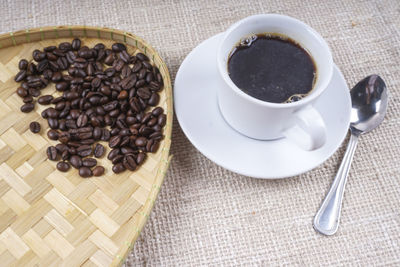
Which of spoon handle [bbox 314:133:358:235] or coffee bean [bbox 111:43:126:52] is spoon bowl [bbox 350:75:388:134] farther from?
coffee bean [bbox 111:43:126:52]

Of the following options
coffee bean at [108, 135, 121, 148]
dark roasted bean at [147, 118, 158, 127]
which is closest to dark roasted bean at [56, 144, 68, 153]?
coffee bean at [108, 135, 121, 148]

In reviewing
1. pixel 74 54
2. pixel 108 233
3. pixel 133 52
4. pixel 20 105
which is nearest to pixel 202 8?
pixel 133 52

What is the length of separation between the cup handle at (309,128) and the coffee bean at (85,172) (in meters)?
0.47

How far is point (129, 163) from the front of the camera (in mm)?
1047

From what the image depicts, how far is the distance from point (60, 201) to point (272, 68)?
22.3 inches

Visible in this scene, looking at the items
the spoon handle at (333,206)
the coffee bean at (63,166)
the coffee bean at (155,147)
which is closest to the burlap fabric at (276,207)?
the spoon handle at (333,206)

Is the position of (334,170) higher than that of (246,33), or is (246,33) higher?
(246,33)

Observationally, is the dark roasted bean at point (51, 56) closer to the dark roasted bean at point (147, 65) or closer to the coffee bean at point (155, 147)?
the dark roasted bean at point (147, 65)

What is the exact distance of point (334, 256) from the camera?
3.51 ft

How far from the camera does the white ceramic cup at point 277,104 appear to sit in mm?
931

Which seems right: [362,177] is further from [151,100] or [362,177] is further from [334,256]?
[151,100]

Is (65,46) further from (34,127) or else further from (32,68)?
(34,127)

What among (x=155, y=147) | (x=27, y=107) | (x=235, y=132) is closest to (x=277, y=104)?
(x=235, y=132)

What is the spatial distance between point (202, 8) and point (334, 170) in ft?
2.11
